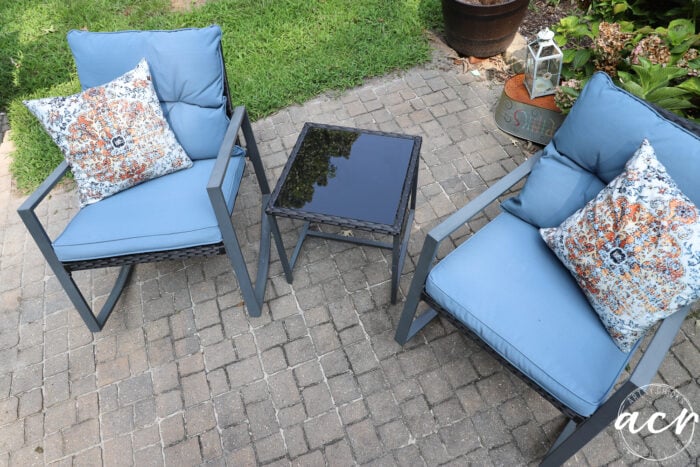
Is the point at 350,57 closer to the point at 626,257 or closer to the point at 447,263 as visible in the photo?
the point at 447,263

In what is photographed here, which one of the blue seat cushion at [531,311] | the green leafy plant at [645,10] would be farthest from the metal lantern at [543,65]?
the blue seat cushion at [531,311]

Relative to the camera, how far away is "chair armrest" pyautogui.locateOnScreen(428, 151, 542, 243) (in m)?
1.86

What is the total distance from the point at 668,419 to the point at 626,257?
38.1 inches

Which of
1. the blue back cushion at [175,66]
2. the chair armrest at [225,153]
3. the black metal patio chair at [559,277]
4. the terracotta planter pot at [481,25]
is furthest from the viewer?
the terracotta planter pot at [481,25]

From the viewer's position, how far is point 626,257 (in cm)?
162

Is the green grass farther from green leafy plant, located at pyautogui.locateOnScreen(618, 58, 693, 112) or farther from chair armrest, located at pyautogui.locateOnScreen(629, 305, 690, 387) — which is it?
chair armrest, located at pyautogui.locateOnScreen(629, 305, 690, 387)

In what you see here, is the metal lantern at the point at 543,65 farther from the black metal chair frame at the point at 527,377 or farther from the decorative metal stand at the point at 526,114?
the black metal chair frame at the point at 527,377

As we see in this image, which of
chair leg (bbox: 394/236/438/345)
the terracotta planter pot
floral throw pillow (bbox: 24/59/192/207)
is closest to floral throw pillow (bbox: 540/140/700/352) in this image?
chair leg (bbox: 394/236/438/345)

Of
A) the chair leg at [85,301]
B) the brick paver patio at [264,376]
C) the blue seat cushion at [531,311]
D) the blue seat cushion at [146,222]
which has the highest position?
the blue seat cushion at [146,222]

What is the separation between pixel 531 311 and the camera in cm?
182

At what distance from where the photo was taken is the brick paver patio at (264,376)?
6.76 feet

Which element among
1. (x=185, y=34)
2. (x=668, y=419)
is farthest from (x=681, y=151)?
(x=185, y=34)

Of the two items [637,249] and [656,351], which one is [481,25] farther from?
[656,351]

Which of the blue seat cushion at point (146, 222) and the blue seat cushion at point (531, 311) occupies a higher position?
the blue seat cushion at point (146, 222)
